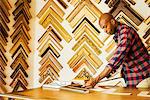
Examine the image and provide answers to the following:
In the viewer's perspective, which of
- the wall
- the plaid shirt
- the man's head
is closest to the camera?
the plaid shirt

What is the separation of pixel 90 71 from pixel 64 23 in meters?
0.84

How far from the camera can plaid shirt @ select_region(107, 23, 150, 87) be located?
3.03m

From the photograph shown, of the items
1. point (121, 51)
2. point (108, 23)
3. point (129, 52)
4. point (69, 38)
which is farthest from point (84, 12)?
point (121, 51)

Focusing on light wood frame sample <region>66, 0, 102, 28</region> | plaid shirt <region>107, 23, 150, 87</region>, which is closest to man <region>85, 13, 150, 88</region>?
plaid shirt <region>107, 23, 150, 87</region>

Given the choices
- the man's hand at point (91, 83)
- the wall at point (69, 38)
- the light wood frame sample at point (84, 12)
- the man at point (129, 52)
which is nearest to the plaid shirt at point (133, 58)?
the man at point (129, 52)

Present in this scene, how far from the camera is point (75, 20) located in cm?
439

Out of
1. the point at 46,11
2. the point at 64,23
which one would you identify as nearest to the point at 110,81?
the point at 64,23

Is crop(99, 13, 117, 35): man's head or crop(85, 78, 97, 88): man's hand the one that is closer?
crop(85, 78, 97, 88): man's hand

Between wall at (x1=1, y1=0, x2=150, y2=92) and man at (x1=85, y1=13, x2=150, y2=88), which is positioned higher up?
wall at (x1=1, y1=0, x2=150, y2=92)

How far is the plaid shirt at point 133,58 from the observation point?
3.03 metres

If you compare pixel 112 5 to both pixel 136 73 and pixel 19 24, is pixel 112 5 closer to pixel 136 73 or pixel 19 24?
pixel 136 73

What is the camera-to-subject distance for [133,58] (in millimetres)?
3219

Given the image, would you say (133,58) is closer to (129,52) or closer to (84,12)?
(129,52)

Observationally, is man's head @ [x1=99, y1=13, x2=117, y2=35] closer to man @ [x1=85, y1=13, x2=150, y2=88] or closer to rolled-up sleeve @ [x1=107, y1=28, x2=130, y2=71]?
man @ [x1=85, y1=13, x2=150, y2=88]
